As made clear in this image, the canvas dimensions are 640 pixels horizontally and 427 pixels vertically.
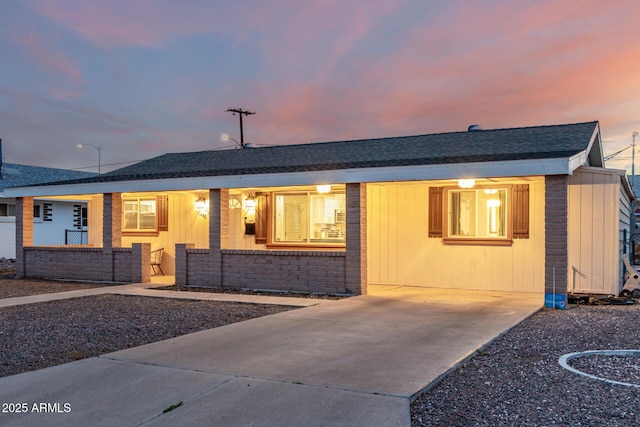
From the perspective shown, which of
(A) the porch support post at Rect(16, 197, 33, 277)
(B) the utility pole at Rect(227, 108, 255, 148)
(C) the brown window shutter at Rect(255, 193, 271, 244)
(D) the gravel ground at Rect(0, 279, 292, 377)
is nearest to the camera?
(D) the gravel ground at Rect(0, 279, 292, 377)

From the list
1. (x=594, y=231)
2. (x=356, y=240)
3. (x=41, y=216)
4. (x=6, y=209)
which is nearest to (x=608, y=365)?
(x=594, y=231)

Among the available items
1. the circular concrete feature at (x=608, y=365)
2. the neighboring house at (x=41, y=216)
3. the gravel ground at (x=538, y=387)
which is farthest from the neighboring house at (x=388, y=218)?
the neighboring house at (x=41, y=216)

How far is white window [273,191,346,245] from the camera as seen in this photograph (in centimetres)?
1378

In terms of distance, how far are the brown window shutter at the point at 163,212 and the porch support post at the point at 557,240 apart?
35.2 ft

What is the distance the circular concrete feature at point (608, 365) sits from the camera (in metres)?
5.09

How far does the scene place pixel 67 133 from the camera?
35.0m

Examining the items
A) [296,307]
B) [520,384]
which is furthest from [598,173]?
[520,384]

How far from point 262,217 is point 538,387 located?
408 inches

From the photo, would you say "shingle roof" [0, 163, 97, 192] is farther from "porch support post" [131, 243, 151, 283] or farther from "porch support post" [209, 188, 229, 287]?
"porch support post" [209, 188, 229, 287]

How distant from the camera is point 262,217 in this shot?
14492mm

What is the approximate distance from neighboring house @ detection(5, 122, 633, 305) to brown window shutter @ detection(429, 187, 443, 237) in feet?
0.08

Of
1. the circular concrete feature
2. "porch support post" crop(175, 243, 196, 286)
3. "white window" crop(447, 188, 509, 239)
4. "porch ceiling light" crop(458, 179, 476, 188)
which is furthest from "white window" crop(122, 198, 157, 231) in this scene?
the circular concrete feature

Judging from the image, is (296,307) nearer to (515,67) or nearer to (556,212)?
(556,212)

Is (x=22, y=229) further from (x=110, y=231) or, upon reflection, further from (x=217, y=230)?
(x=217, y=230)
